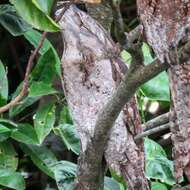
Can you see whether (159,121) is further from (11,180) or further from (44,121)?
(11,180)

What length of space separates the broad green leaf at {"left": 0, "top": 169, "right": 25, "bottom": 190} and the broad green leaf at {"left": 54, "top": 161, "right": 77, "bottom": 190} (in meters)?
0.13

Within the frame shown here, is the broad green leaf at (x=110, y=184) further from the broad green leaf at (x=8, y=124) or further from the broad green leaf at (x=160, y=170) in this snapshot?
the broad green leaf at (x=8, y=124)

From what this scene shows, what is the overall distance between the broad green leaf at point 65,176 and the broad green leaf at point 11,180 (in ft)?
0.42

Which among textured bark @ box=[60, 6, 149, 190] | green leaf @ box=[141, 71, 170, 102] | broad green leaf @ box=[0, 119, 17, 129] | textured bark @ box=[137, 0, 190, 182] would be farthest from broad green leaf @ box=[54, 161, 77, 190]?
textured bark @ box=[137, 0, 190, 182]

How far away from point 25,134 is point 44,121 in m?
0.09

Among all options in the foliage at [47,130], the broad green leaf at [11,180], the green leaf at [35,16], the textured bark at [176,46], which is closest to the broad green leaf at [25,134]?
the foliage at [47,130]

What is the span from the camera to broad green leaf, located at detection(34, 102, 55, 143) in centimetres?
171

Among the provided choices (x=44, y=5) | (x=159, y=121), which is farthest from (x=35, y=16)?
(x=159, y=121)

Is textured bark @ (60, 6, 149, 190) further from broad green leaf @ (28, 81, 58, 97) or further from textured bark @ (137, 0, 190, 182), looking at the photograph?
textured bark @ (137, 0, 190, 182)

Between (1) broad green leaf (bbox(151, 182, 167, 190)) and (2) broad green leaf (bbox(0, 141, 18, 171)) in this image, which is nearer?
(1) broad green leaf (bbox(151, 182, 167, 190))

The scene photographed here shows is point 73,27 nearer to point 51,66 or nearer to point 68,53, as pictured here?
point 68,53

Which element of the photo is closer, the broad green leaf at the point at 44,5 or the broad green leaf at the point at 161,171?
the broad green leaf at the point at 44,5

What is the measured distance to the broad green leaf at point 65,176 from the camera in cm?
161

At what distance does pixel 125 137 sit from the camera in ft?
5.49
